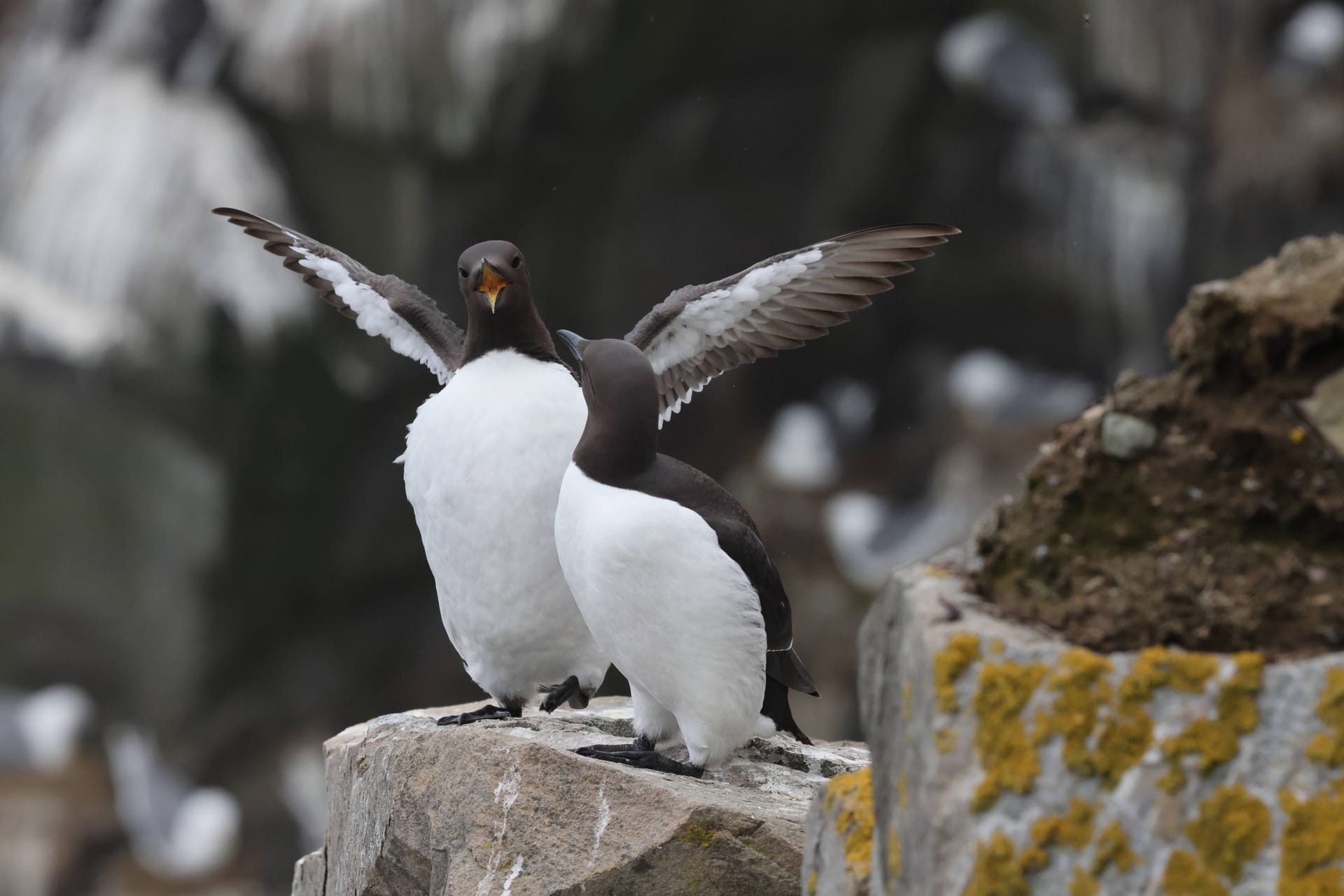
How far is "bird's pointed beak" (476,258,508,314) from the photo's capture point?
3.94m

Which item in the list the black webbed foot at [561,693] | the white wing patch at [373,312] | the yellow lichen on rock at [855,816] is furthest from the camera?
the white wing patch at [373,312]

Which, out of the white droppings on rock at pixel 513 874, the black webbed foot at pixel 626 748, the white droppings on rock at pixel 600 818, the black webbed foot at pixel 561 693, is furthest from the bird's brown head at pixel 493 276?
the white droppings on rock at pixel 513 874

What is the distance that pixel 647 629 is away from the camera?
3293 millimetres

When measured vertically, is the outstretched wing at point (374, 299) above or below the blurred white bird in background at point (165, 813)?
above

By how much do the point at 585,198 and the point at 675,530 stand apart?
299 inches

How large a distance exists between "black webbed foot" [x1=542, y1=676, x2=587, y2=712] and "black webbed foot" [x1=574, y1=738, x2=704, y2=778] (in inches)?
24.6

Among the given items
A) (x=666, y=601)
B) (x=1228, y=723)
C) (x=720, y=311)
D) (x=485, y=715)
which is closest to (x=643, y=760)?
(x=666, y=601)

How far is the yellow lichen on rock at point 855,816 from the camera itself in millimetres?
2367

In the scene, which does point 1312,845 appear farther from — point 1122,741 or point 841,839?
point 841,839

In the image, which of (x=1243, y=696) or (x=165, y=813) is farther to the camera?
(x=165, y=813)

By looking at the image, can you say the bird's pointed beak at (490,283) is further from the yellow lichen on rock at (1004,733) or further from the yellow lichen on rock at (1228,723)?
the yellow lichen on rock at (1228,723)

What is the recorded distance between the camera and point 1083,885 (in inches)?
75.4

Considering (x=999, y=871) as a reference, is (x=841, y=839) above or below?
below

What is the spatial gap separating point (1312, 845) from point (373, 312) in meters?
3.54
